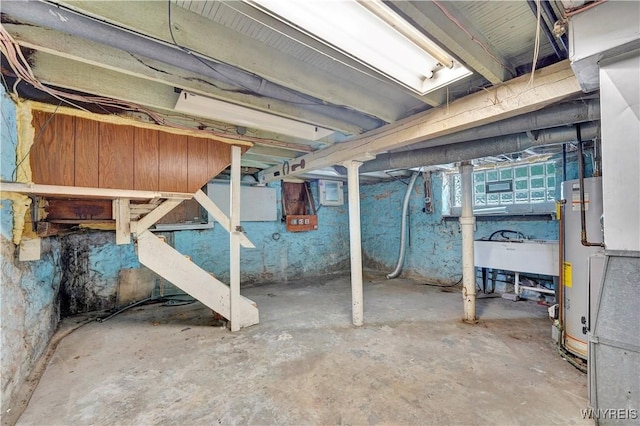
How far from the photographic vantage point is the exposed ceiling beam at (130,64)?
1319mm

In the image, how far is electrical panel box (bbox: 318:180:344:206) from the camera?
18.6 feet

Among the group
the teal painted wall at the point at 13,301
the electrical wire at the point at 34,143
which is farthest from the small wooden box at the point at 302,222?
the electrical wire at the point at 34,143

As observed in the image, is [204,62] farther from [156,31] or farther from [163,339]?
[163,339]

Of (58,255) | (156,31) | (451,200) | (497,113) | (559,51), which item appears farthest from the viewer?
(451,200)

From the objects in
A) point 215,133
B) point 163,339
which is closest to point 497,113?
point 215,133

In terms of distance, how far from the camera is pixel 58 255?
3.19 m

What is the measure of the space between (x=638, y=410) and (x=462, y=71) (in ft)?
5.67

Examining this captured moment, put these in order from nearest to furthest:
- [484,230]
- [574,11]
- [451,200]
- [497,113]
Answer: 1. [574,11]
2. [497,113]
3. [484,230]
4. [451,200]

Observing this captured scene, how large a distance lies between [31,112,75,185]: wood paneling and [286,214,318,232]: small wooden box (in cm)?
345

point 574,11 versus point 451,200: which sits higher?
point 574,11

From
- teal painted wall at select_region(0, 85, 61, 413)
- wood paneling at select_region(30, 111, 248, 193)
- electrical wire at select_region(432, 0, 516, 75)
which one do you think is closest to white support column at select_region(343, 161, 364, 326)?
wood paneling at select_region(30, 111, 248, 193)

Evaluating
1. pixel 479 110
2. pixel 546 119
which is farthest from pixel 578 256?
pixel 479 110

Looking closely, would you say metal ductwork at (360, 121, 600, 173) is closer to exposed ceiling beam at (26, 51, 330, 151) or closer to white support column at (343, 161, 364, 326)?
white support column at (343, 161, 364, 326)

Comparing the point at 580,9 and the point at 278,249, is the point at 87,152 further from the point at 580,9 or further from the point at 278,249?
the point at 278,249
